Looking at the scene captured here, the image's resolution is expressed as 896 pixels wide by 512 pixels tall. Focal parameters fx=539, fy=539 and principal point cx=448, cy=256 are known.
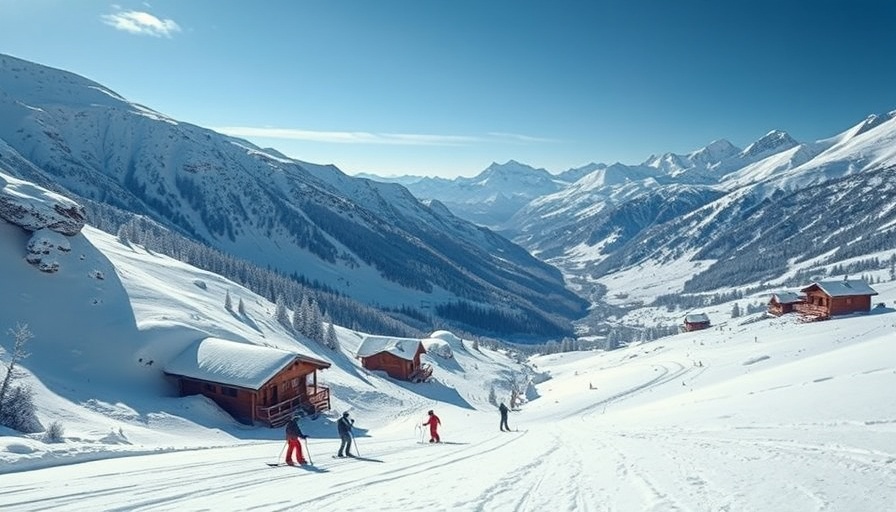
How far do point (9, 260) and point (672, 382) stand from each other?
170 feet

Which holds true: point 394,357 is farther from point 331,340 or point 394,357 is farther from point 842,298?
point 842,298

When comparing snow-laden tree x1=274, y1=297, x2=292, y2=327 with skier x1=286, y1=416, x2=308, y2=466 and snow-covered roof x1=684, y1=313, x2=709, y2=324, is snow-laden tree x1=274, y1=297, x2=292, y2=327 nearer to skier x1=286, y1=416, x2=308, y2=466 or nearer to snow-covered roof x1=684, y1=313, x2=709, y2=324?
skier x1=286, y1=416, x2=308, y2=466

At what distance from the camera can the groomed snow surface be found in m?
11.6

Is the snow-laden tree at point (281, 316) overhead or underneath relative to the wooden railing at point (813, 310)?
underneath

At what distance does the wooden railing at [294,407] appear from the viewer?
33.1 metres

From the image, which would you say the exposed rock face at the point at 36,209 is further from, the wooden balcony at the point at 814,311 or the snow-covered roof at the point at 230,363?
the wooden balcony at the point at 814,311

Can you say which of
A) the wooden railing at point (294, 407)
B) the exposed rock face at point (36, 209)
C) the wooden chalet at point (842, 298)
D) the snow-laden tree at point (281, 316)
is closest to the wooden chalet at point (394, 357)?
the snow-laden tree at point (281, 316)

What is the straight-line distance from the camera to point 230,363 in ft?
112

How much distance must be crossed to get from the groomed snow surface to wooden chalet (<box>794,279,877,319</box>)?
38302 millimetres

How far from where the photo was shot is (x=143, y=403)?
29.8 metres

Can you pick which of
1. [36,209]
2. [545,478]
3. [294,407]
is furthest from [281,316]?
[545,478]

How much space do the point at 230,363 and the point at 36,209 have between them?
1988cm

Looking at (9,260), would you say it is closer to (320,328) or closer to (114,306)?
(114,306)

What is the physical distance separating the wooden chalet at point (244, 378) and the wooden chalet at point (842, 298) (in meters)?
71.6
